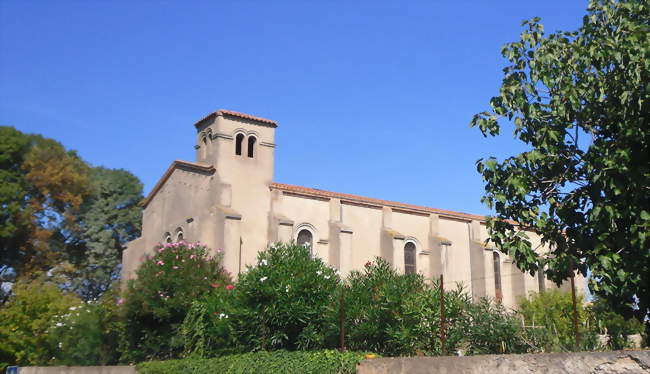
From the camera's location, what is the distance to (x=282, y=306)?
619 inches

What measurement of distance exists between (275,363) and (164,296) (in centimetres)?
775

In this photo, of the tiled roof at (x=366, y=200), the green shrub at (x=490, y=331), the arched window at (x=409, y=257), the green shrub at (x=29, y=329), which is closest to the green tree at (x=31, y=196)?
the green shrub at (x=29, y=329)

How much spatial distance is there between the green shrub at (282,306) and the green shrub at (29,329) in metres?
13.4

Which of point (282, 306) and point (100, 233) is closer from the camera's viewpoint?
point (282, 306)

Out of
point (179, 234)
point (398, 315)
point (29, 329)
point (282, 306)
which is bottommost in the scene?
point (29, 329)

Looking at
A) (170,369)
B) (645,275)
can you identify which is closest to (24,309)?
(170,369)

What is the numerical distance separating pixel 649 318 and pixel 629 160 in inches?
117

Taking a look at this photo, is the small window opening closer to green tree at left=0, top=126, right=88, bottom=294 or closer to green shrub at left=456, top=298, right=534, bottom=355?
green tree at left=0, top=126, right=88, bottom=294

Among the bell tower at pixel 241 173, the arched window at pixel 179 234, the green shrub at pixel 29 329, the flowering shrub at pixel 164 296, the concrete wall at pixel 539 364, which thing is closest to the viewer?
the concrete wall at pixel 539 364

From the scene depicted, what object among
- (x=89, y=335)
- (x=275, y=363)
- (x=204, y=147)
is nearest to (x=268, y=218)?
(x=204, y=147)

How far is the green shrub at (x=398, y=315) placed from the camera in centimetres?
1307

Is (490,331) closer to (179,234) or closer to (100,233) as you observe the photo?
(179,234)

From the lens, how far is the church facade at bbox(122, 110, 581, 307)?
29.8 meters

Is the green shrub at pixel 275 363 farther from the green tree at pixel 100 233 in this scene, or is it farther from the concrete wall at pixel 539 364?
the green tree at pixel 100 233
